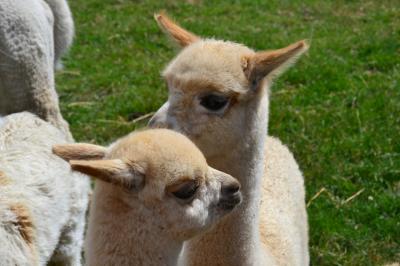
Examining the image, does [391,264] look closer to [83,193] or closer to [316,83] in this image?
[83,193]

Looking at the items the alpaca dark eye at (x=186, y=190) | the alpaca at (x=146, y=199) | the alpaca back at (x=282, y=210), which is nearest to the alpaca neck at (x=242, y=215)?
the alpaca back at (x=282, y=210)

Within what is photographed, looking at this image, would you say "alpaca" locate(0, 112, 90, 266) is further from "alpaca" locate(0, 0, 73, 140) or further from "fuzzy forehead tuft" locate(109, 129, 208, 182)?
"fuzzy forehead tuft" locate(109, 129, 208, 182)

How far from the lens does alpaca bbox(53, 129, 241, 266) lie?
330 cm

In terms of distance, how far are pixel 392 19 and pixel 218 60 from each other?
6.96 meters

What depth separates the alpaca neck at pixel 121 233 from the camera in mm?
3297

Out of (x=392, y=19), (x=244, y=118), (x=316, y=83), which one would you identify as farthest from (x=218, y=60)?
(x=392, y=19)

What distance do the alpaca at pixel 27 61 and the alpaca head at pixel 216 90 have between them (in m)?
1.38

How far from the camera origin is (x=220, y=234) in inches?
158

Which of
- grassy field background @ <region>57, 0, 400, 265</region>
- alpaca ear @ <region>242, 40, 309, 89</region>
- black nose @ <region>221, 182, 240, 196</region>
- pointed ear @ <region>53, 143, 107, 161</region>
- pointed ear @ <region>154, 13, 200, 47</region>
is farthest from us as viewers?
grassy field background @ <region>57, 0, 400, 265</region>

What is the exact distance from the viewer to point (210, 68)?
3932 millimetres

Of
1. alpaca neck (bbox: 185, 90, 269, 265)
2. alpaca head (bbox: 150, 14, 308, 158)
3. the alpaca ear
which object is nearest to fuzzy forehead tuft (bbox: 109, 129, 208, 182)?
alpaca head (bbox: 150, 14, 308, 158)

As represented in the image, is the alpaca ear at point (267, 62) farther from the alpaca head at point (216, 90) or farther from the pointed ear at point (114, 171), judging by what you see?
the pointed ear at point (114, 171)

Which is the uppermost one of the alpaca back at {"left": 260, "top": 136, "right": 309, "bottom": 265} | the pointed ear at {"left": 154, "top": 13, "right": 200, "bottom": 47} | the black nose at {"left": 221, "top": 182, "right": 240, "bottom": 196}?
the pointed ear at {"left": 154, "top": 13, "right": 200, "bottom": 47}

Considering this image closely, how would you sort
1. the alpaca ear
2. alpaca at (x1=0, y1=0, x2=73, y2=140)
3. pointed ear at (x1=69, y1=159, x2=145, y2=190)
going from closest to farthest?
1. pointed ear at (x1=69, y1=159, x2=145, y2=190)
2. the alpaca ear
3. alpaca at (x1=0, y1=0, x2=73, y2=140)
